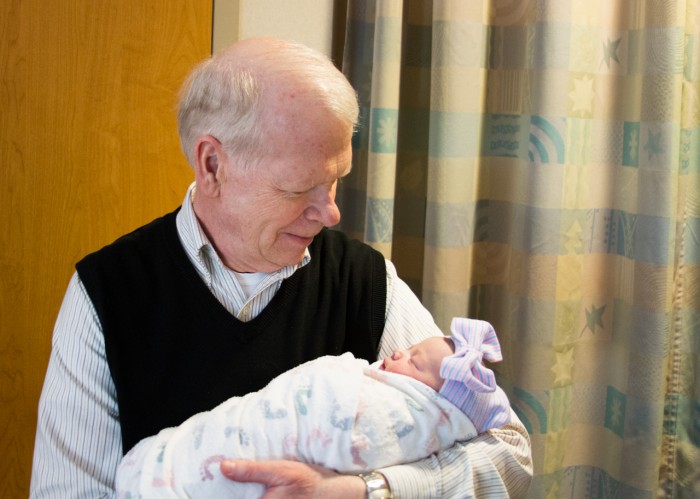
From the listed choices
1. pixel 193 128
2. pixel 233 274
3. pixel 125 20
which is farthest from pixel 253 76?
pixel 125 20

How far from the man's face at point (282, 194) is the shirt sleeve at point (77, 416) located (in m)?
0.30

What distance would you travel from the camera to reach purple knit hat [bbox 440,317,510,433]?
1.41m

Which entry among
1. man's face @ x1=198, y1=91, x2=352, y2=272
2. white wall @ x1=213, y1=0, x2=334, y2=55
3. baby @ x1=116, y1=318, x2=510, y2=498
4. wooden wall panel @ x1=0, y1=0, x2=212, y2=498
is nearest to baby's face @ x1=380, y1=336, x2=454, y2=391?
baby @ x1=116, y1=318, x2=510, y2=498

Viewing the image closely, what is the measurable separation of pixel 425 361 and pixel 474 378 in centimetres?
12

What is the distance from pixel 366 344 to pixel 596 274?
0.89m

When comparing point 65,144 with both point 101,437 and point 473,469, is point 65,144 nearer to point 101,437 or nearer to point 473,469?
point 101,437

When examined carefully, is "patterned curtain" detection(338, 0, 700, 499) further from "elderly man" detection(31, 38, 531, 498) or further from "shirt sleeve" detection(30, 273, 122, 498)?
"shirt sleeve" detection(30, 273, 122, 498)

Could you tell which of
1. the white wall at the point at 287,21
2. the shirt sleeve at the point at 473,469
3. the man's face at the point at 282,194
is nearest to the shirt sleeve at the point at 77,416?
the man's face at the point at 282,194

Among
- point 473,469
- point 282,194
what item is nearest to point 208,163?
point 282,194

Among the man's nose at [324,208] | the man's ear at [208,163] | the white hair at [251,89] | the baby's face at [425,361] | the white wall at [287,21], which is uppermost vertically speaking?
the white wall at [287,21]

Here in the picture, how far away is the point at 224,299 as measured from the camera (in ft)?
5.27

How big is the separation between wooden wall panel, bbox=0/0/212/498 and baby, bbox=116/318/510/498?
61 cm

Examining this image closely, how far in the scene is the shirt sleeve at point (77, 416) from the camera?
1471mm

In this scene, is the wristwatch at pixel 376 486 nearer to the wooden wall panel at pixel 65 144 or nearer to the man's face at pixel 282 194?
the man's face at pixel 282 194
